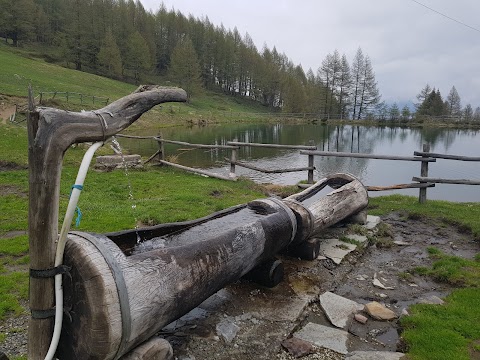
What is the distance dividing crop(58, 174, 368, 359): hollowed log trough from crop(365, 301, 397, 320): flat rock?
1.20 meters

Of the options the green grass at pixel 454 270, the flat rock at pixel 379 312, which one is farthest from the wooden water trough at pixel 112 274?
the green grass at pixel 454 270

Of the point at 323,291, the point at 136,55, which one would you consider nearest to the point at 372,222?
the point at 323,291

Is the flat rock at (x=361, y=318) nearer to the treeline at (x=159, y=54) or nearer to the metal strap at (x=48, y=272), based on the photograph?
the metal strap at (x=48, y=272)

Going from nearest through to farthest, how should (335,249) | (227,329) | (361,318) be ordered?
(227,329), (361,318), (335,249)

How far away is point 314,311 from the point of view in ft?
14.8

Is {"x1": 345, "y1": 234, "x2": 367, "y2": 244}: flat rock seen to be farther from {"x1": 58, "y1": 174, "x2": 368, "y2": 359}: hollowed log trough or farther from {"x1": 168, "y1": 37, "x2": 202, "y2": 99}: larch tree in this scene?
{"x1": 168, "y1": 37, "x2": 202, "y2": 99}: larch tree

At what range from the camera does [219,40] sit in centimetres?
9081

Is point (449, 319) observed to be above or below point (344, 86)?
below

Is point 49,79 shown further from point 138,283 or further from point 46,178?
point 138,283

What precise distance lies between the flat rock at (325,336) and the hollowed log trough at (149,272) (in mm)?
914

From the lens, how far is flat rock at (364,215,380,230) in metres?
7.58

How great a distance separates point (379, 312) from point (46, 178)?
3.92 m

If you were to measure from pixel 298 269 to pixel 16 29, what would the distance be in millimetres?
74692

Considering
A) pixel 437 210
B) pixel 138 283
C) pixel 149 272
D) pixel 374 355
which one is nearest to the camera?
pixel 138 283
